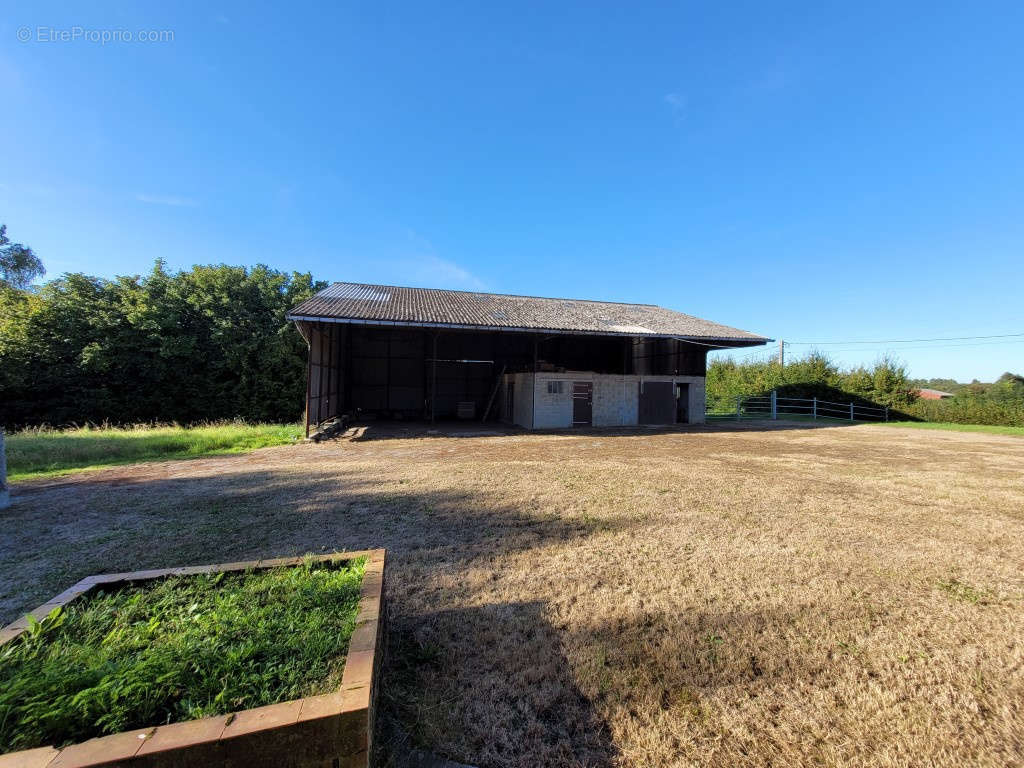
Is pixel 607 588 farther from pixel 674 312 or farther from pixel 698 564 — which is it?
pixel 674 312

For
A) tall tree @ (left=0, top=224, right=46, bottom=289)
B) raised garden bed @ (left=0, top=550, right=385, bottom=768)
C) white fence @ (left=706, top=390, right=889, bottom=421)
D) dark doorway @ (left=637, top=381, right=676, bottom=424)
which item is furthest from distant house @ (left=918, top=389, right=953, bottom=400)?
tall tree @ (left=0, top=224, right=46, bottom=289)

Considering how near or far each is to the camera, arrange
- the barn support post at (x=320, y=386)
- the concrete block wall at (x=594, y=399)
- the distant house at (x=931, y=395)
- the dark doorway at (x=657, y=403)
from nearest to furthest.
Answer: the barn support post at (x=320, y=386)
the concrete block wall at (x=594, y=399)
the dark doorway at (x=657, y=403)
the distant house at (x=931, y=395)

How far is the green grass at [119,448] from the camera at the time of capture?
8148 millimetres

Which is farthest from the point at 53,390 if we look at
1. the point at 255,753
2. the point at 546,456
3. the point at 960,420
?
the point at 960,420

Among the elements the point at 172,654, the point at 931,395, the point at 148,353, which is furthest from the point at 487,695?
the point at 931,395

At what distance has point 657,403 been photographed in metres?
16.4

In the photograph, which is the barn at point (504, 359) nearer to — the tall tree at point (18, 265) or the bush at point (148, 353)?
the bush at point (148, 353)

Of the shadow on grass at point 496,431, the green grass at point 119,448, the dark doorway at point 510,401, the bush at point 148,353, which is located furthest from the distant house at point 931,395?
the bush at point 148,353

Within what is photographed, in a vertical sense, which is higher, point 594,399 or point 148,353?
point 148,353

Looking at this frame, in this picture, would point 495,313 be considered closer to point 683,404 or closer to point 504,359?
point 504,359

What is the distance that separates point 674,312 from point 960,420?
44.2ft

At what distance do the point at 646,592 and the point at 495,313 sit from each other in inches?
537

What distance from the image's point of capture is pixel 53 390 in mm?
16078

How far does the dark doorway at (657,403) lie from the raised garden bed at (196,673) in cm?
1509
